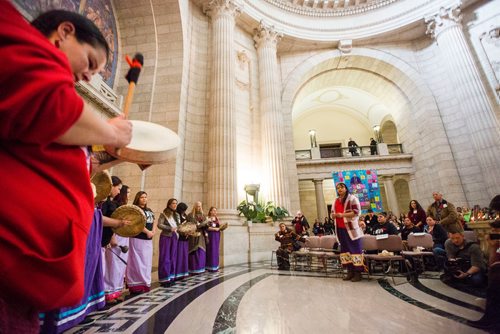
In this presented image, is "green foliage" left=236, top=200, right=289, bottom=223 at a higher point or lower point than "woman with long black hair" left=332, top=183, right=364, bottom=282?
higher

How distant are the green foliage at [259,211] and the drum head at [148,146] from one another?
20.7 ft

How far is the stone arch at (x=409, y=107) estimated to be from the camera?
35.6ft

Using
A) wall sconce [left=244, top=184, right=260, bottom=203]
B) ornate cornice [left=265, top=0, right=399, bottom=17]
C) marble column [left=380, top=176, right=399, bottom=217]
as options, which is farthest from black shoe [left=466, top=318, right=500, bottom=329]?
ornate cornice [left=265, top=0, right=399, bottom=17]

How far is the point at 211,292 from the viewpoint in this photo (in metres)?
3.41

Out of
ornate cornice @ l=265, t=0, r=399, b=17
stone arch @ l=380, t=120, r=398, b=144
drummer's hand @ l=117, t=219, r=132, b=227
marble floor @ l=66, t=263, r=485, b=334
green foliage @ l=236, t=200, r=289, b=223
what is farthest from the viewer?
stone arch @ l=380, t=120, r=398, b=144

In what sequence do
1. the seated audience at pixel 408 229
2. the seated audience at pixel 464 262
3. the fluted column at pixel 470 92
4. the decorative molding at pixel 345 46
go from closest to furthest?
the seated audience at pixel 464 262, the seated audience at pixel 408 229, the fluted column at pixel 470 92, the decorative molding at pixel 345 46

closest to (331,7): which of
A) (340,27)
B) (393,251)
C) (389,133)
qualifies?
(340,27)

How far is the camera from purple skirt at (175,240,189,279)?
4.54 meters

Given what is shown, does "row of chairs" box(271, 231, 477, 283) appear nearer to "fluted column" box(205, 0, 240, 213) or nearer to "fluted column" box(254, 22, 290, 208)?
"fluted column" box(205, 0, 240, 213)

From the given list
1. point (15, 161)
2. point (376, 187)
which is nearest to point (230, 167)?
point (15, 161)

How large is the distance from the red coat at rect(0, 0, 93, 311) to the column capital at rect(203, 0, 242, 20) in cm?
1021

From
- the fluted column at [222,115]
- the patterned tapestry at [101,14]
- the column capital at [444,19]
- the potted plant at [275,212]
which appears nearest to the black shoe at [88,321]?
the fluted column at [222,115]

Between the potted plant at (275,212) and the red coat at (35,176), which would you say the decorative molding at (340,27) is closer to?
the potted plant at (275,212)

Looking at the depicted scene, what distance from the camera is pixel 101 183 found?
1.99m
